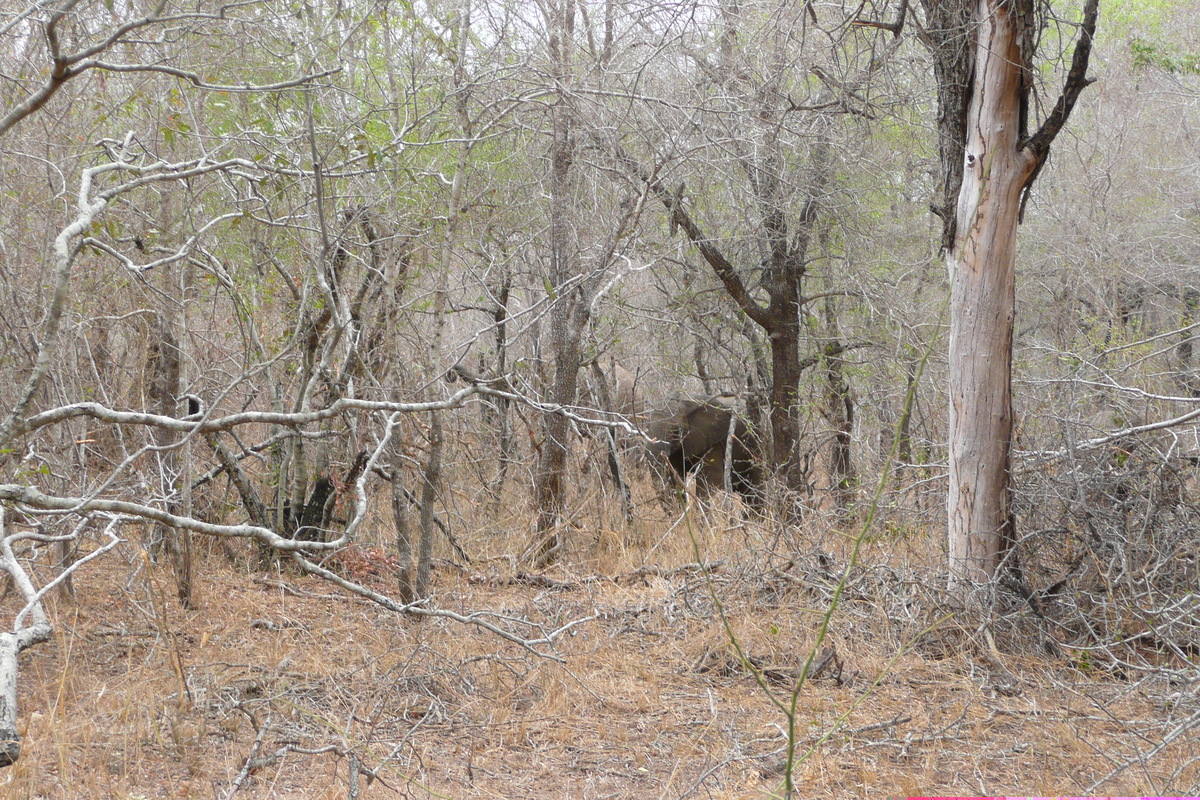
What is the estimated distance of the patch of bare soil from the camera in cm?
353

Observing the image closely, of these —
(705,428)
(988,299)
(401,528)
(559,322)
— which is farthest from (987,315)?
(705,428)

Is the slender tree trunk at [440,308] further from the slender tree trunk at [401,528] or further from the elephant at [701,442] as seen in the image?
the elephant at [701,442]

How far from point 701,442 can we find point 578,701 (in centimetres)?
569

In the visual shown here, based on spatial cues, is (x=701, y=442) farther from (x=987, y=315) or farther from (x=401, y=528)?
(x=987, y=315)

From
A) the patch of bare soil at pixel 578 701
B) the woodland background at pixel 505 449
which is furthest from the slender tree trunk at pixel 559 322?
the patch of bare soil at pixel 578 701

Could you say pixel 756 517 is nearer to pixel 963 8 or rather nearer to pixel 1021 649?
pixel 1021 649

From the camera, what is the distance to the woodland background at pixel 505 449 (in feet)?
12.2

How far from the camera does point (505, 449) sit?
9336mm

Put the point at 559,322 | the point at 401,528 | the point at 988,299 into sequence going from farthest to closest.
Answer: the point at 559,322 < the point at 401,528 < the point at 988,299

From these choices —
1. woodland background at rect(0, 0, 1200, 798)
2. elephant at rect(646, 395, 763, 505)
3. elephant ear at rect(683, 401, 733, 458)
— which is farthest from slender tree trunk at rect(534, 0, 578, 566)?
elephant ear at rect(683, 401, 733, 458)

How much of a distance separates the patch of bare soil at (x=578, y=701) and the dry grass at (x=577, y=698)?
1 cm

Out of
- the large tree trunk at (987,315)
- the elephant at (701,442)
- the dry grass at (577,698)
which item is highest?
the large tree trunk at (987,315)

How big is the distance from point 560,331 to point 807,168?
226 centimetres

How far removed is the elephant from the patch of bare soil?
3641 millimetres
